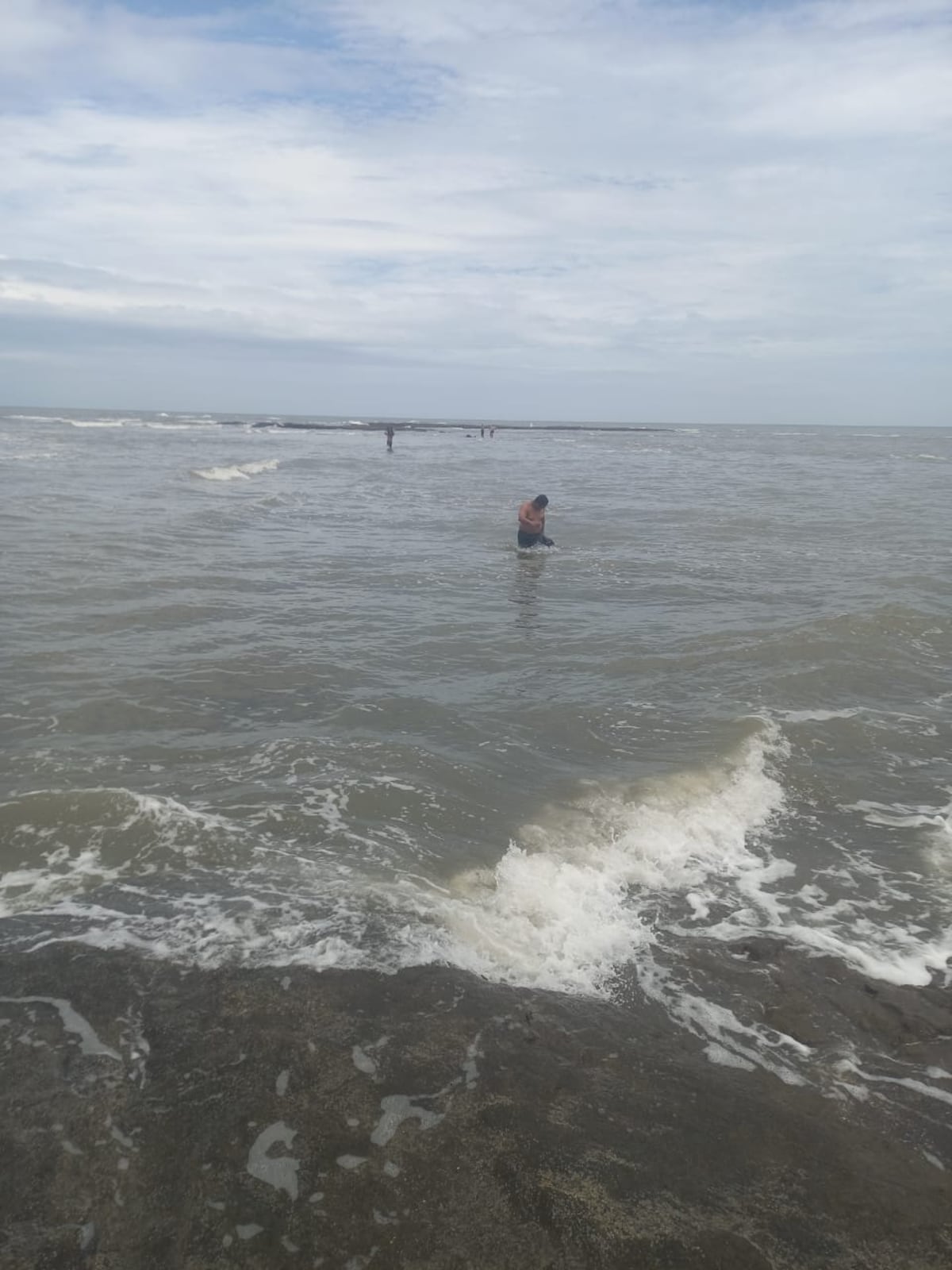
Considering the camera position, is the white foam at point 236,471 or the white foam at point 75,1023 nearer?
the white foam at point 75,1023

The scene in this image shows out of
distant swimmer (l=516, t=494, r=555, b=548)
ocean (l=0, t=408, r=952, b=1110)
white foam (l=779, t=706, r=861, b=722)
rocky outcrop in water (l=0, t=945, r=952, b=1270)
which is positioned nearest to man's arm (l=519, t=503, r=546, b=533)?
distant swimmer (l=516, t=494, r=555, b=548)

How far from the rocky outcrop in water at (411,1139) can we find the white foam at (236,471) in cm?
3274

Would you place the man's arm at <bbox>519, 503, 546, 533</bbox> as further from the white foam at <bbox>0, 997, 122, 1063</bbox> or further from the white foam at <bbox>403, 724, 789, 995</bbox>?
the white foam at <bbox>0, 997, 122, 1063</bbox>

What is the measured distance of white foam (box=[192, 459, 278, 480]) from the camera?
34812 mm

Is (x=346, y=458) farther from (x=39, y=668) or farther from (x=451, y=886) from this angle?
(x=451, y=886)

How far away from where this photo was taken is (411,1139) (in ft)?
11.5

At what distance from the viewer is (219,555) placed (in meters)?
17.4

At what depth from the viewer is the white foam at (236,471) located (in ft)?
114

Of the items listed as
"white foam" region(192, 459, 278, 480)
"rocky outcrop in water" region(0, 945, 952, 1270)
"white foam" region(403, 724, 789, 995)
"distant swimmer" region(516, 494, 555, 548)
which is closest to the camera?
"rocky outcrop in water" region(0, 945, 952, 1270)

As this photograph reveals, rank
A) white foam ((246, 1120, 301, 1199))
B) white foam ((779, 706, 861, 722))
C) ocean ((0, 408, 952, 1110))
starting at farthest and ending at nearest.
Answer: white foam ((779, 706, 861, 722)), ocean ((0, 408, 952, 1110)), white foam ((246, 1120, 301, 1199))

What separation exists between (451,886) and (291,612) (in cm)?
820

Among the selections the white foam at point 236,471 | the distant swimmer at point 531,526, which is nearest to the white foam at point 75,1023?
the distant swimmer at point 531,526

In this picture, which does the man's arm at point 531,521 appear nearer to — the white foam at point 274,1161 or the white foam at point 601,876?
the white foam at point 601,876

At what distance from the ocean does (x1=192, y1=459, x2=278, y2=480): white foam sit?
52.5ft
